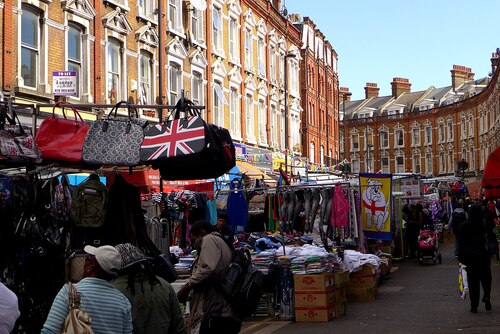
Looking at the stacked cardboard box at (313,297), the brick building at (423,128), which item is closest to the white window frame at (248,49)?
the stacked cardboard box at (313,297)

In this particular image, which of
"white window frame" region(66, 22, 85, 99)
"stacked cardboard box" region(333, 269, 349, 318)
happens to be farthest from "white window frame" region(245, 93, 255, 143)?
"stacked cardboard box" region(333, 269, 349, 318)

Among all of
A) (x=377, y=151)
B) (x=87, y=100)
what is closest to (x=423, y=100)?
(x=377, y=151)

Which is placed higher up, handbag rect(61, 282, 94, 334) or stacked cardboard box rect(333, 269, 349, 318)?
handbag rect(61, 282, 94, 334)

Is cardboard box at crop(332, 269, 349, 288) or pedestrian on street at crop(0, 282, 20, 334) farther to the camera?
cardboard box at crop(332, 269, 349, 288)

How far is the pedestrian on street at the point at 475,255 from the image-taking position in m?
14.5

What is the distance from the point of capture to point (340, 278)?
15.6 m

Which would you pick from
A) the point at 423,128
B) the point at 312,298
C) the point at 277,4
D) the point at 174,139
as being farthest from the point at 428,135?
the point at 174,139

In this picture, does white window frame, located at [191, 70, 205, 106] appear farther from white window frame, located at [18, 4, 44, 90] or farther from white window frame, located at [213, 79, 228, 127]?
white window frame, located at [18, 4, 44, 90]

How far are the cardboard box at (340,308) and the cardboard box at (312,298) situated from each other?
48cm

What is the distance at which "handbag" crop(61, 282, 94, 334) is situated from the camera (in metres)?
5.21

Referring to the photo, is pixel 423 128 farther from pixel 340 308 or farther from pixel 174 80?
pixel 340 308

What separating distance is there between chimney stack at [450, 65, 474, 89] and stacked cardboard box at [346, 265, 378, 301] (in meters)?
81.3

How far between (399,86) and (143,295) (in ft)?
325

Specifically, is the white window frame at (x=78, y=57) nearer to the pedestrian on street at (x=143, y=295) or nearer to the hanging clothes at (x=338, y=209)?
the hanging clothes at (x=338, y=209)
